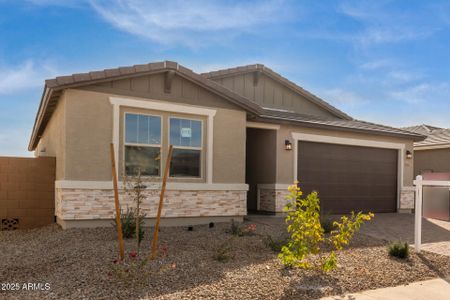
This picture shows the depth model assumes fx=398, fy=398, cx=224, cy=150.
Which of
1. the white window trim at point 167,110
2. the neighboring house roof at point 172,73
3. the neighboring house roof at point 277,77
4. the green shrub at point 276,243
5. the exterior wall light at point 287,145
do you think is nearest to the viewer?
the green shrub at point 276,243

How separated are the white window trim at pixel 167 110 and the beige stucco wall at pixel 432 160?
1102 cm

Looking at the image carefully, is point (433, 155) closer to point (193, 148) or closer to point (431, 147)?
point (431, 147)

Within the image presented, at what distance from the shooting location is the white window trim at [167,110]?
944 centimetres

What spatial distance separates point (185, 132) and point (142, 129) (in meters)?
1.15

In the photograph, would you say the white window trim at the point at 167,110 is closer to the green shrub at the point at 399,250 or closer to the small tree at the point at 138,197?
the small tree at the point at 138,197

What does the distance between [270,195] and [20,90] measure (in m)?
9.02

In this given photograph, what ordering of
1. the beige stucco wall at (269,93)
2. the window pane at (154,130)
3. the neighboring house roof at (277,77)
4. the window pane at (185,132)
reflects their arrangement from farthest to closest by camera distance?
the beige stucco wall at (269,93) → the neighboring house roof at (277,77) → the window pane at (185,132) → the window pane at (154,130)

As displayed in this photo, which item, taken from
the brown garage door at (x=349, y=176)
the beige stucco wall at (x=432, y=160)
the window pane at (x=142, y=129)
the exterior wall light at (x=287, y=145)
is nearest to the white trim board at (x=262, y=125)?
the exterior wall light at (x=287, y=145)

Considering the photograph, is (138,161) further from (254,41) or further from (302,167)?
(302,167)

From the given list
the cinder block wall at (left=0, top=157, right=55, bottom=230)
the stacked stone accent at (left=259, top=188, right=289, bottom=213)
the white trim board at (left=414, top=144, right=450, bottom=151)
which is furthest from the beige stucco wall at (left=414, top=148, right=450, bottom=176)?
the cinder block wall at (left=0, top=157, right=55, bottom=230)

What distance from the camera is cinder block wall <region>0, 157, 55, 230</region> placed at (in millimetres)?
10281

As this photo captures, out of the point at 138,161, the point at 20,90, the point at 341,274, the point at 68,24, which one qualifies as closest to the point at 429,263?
the point at 341,274

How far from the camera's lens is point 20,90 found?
43.9ft

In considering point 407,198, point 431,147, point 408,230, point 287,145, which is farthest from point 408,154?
point 287,145
